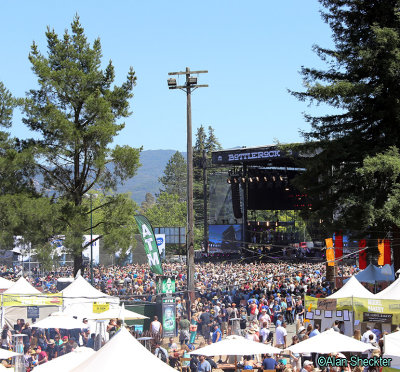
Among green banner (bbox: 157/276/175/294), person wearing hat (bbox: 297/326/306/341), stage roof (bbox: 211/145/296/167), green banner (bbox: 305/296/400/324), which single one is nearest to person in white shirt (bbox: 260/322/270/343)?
person wearing hat (bbox: 297/326/306/341)

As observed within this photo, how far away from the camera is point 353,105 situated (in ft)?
81.9

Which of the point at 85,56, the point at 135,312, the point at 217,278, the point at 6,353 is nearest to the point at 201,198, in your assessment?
the point at 217,278

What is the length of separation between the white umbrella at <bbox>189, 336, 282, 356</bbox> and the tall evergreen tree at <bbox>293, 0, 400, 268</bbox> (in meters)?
9.79

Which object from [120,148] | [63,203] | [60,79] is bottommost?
[63,203]

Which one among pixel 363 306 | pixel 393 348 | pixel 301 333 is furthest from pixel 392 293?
pixel 393 348

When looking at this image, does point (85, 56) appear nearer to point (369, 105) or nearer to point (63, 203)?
point (63, 203)

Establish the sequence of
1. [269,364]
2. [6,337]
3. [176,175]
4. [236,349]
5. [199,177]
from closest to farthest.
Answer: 1. [236,349]
2. [269,364]
3. [6,337]
4. [199,177]
5. [176,175]

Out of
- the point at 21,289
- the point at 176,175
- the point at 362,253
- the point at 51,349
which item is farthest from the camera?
the point at 176,175

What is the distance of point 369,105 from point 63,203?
582 inches

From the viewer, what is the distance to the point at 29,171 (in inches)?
1212

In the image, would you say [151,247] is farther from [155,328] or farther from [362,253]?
[362,253]

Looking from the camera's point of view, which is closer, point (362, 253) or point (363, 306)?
point (363, 306)

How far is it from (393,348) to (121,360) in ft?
18.6

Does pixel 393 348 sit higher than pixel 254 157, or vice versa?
pixel 254 157
